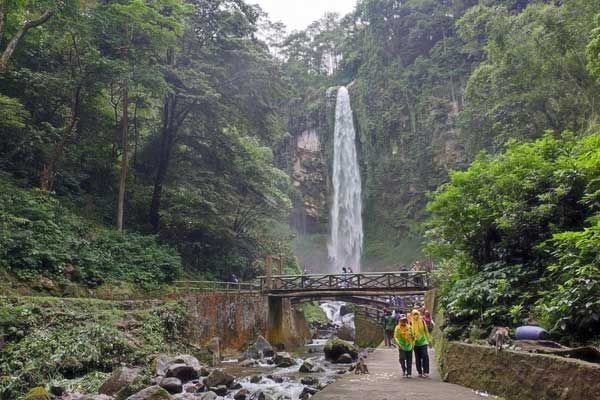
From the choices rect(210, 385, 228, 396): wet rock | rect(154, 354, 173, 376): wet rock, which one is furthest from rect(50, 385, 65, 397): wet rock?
rect(210, 385, 228, 396): wet rock

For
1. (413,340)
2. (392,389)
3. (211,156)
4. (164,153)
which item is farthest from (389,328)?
(164,153)

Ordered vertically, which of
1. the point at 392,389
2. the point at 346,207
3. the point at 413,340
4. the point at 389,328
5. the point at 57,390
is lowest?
the point at 57,390

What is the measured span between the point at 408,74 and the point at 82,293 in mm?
35924

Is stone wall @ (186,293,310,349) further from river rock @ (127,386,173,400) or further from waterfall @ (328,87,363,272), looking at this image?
waterfall @ (328,87,363,272)

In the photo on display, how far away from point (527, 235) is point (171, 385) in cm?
741

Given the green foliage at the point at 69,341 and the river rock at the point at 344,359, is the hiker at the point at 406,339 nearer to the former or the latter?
the green foliage at the point at 69,341

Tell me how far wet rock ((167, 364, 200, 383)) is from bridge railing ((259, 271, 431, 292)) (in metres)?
9.00

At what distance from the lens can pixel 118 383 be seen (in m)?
8.82

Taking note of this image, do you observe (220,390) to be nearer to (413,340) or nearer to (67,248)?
(413,340)

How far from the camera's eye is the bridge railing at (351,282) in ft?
60.6

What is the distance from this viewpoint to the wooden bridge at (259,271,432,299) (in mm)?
18391

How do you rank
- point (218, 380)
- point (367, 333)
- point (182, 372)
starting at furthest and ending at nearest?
point (367, 333), point (182, 372), point (218, 380)

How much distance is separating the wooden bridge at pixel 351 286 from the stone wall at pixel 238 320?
33.9 inches

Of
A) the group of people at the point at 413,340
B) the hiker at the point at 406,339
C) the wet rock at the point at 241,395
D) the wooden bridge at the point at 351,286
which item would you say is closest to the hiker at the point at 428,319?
the group of people at the point at 413,340
